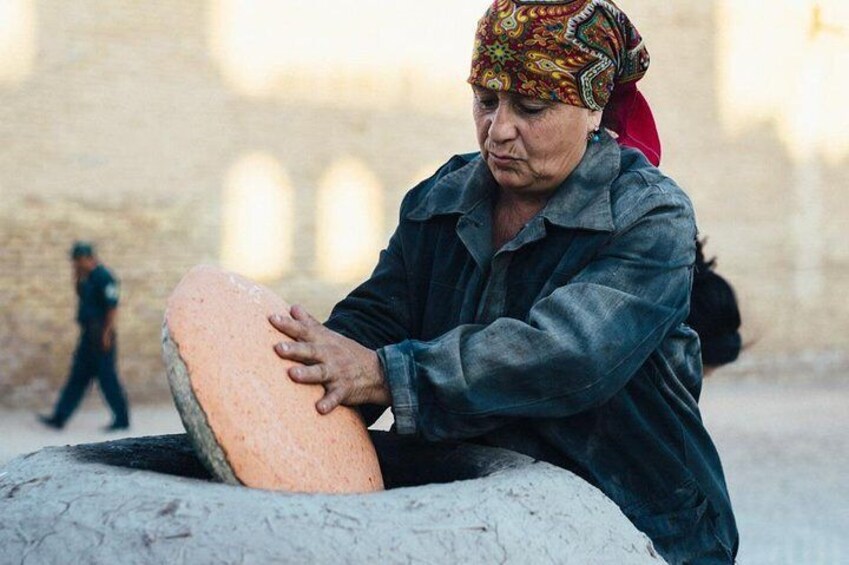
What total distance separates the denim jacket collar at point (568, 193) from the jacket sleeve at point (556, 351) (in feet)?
0.27

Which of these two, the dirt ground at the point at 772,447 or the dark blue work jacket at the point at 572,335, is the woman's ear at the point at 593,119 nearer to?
the dark blue work jacket at the point at 572,335

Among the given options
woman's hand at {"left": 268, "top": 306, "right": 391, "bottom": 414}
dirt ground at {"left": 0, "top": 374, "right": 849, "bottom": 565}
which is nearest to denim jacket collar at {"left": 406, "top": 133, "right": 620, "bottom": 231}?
woman's hand at {"left": 268, "top": 306, "right": 391, "bottom": 414}

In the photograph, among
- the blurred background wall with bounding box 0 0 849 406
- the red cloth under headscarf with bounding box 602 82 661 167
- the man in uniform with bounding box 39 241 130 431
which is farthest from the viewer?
the blurred background wall with bounding box 0 0 849 406

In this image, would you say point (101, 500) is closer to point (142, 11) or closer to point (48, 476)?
point (48, 476)

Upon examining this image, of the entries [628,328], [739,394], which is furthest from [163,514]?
[739,394]

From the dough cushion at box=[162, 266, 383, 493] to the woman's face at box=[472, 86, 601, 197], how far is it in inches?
20.9

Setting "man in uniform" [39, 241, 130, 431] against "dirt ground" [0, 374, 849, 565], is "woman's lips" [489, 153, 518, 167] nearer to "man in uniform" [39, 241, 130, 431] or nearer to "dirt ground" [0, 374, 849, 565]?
"dirt ground" [0, 374, 849, 565]

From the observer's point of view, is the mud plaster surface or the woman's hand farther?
the woman's hand

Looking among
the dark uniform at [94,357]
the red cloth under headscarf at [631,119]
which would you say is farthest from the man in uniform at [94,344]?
the red cloth under headscarf at [631,119]

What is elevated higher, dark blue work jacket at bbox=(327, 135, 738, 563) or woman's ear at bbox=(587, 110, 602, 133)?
woman's ear at bbox=(587, 110, 602, 133)

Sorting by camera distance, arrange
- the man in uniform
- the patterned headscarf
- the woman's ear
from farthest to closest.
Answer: the man in uniform → the woman's ear → the patterned headscarf

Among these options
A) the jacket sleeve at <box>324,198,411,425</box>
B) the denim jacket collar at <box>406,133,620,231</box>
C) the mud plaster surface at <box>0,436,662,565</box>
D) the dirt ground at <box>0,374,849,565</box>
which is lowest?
the dirt ground at <box>0,374,849,565</box>

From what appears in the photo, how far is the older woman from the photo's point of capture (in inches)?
96.0

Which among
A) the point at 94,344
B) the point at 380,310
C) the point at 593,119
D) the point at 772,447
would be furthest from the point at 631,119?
the point at 772,447
